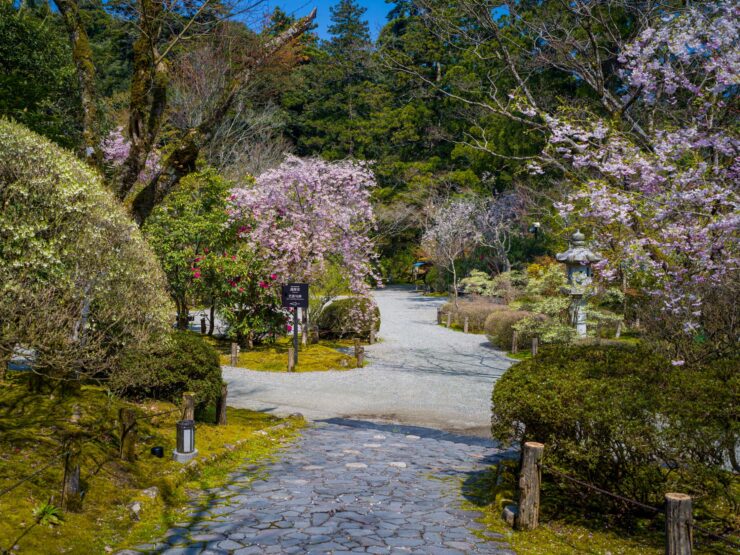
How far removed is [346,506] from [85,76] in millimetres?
7151

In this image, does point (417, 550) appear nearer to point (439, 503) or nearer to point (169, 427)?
point (439, 503)

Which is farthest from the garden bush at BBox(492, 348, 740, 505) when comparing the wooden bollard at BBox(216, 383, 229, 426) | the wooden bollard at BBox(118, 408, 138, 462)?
the wooden bollard at BBox(216, 383, 229, 426)

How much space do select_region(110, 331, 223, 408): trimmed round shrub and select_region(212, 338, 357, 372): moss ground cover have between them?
7.18m

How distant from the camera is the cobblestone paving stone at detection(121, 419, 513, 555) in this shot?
527cm

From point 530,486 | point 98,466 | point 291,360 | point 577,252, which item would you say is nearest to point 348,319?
point 291,360

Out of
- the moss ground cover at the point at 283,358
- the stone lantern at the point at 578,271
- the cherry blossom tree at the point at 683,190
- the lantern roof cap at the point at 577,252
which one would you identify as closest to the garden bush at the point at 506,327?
the stone lantern at the point at 578,271

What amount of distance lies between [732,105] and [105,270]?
336 inches

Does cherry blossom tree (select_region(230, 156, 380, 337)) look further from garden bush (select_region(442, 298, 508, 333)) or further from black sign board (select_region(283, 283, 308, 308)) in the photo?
garden bush (select_region(442, 298, 508, 333))

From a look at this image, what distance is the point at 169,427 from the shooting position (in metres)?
9.04

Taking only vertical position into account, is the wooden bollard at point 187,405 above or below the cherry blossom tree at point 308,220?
below

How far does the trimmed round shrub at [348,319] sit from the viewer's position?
73.5ft

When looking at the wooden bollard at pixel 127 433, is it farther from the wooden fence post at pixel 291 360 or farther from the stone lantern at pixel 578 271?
the stone lantern at pixel 578 271

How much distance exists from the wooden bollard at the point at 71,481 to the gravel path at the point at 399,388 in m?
6.15

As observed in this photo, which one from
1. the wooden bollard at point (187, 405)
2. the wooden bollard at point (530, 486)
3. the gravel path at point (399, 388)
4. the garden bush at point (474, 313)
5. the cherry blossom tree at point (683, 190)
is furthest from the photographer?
the garden bush at point (474, 313)
